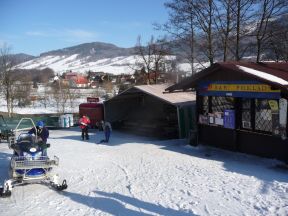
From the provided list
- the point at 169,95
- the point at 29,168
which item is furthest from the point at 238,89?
the point at 29,168

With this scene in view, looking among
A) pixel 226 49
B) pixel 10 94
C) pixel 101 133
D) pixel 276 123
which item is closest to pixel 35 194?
pixel 276 123

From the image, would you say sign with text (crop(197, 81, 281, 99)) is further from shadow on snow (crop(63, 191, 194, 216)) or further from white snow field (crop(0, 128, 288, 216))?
shadow on snow (crop(63, 191, 194, 216))

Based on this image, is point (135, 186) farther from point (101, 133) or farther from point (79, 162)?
point (101, 133)

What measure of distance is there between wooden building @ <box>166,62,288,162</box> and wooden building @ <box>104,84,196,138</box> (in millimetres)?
2798

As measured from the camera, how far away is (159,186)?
10.3 m

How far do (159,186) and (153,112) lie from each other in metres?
15.3

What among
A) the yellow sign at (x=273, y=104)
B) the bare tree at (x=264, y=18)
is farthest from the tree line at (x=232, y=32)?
the yellow sign at (x=273, y=104)

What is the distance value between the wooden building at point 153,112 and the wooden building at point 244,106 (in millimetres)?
2798

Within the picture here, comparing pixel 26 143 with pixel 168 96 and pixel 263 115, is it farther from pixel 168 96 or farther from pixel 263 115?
pixel 168 96

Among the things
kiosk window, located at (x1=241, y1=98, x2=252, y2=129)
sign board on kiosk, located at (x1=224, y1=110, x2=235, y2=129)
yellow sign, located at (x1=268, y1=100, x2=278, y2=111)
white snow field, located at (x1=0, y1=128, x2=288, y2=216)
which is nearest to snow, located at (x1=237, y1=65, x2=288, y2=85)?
yellow sign, located at (x1=268, y1=100, x2=278, y2=111)

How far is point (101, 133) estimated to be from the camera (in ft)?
74.4

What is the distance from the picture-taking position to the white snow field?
8516mm

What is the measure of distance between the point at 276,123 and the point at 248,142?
1759mm

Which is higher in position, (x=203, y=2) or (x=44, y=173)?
(x=203, y=2)
